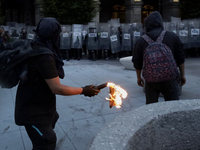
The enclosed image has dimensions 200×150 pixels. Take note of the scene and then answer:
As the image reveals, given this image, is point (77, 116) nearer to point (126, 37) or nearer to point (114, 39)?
point (114, 39)

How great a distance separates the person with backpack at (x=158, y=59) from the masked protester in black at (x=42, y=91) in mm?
964

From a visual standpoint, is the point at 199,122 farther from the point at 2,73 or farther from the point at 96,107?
the point at 96,107

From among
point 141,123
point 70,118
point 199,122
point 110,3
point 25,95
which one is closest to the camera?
point 141,123

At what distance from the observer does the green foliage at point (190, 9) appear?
15.5m

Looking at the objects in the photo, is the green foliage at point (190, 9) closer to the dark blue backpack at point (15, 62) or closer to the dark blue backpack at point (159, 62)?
the dark blue backpack at point (159, 62)

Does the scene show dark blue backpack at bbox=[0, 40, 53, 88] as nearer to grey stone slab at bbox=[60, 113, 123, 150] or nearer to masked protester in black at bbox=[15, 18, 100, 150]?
masked protester in black at bbox=[15, 18, 100, 150]

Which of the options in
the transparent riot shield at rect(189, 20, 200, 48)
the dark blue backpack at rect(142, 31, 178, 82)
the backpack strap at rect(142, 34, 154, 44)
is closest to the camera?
the dark blue backpack at rect(142, 31, 178, 82)

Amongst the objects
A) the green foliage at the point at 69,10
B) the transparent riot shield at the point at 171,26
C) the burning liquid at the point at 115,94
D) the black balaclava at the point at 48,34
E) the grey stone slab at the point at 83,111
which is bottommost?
the grey stone slab at the point at 83,111

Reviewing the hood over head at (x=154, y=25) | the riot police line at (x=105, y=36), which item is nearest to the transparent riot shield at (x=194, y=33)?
the riot police line at (x=105, y=36)

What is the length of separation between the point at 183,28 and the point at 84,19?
582cm

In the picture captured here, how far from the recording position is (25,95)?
2.21m

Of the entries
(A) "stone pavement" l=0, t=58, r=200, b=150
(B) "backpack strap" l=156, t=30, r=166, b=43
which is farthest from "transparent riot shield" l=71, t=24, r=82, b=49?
(B) "backpack strap" l=156, t=30, r=166, b=43

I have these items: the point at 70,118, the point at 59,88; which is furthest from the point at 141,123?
the point at 70,118

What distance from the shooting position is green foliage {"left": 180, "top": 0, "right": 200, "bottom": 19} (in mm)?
15543
